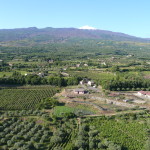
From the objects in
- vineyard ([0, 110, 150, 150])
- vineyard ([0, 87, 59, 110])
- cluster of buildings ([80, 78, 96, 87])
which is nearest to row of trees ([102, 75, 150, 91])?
cluster of buildings ([80, 78, 96, 87])

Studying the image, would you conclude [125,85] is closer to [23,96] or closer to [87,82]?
[87,82]

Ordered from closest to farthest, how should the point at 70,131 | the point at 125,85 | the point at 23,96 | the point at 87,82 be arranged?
the point at 70,131, the point at 23,96, the point at 125,85, the point at 87,82

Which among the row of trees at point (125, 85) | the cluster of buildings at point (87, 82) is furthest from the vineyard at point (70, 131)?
the cluster of buildings at point (87, 82)

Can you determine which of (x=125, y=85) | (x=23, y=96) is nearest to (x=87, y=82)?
(x=125, y=85)

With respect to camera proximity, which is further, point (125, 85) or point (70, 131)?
point (125, 85)

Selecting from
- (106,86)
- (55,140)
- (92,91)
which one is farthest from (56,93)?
(55,140)

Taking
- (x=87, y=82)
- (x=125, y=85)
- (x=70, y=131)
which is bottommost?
(x=70, y=131)

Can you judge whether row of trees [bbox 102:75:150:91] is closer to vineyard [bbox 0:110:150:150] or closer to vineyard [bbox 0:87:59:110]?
vineyard [bbox 0:87:59:110]

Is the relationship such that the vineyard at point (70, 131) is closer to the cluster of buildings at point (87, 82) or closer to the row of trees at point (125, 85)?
the row of trees at point (125, 85)

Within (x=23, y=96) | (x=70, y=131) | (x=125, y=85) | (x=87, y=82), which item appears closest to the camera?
(x=70, y=131)
